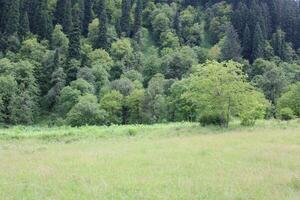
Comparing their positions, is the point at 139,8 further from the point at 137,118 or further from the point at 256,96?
the point at 256,96

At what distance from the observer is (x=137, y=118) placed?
271 feet

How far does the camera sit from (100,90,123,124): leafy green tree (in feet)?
267

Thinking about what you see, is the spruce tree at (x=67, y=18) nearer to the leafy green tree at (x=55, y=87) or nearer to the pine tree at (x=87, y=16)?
the pine tree at (x=87, y=16)

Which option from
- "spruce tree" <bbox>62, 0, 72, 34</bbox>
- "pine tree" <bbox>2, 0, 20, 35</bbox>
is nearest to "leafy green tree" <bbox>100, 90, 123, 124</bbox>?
"pine tree" <bbox>2, 0, 20, 35</bbox>

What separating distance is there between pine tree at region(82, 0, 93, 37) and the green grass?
9770 cm

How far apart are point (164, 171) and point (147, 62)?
92.5 m

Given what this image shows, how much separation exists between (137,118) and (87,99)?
1020cm

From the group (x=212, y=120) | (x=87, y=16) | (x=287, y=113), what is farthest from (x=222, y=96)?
(x=87, y=16)

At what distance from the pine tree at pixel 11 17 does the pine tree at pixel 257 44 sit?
209 feet

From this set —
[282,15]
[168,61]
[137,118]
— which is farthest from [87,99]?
[282,15]

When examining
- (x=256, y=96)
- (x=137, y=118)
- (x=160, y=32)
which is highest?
(x=160, y=32)

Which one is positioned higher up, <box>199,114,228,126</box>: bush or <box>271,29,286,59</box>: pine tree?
<box>271,29,286,59</box>: pine tree

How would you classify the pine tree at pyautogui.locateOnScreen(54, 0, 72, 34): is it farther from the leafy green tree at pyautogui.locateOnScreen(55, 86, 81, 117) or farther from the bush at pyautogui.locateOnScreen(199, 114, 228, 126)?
the bush at pyautogui.locateOnScreen(199, 114, 228, 126)

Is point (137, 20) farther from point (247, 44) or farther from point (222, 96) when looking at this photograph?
point (222, 96)
